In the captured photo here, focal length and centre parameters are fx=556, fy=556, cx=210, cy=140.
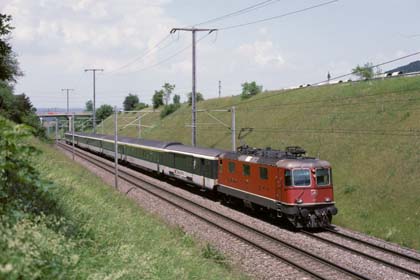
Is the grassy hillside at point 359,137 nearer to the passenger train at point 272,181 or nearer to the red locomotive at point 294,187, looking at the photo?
the red locomotive at point 294,187

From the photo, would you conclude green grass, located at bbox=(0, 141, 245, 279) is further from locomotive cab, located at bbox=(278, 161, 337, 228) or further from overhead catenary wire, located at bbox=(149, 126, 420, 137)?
overhead catenary wire, located at bbox=(149, 126, 420, 137)

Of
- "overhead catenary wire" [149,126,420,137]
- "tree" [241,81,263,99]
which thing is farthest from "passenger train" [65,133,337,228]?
"tree" [241,81,263,99]

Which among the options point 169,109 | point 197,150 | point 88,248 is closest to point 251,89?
point 169,109

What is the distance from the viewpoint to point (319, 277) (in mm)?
15414

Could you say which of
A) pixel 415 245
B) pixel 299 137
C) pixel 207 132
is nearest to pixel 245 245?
pixel 415 245

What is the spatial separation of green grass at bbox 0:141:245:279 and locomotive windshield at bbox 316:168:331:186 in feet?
26.9

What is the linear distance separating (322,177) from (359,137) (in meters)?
20.6

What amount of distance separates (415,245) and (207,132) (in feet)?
160

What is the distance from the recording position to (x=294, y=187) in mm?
21906

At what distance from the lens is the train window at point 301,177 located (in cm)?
2197

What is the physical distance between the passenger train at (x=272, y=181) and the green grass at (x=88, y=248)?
729cm

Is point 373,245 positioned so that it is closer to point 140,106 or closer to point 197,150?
point 197,150

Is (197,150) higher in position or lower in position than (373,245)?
Answer: higher

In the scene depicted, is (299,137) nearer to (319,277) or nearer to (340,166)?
(340,166)
